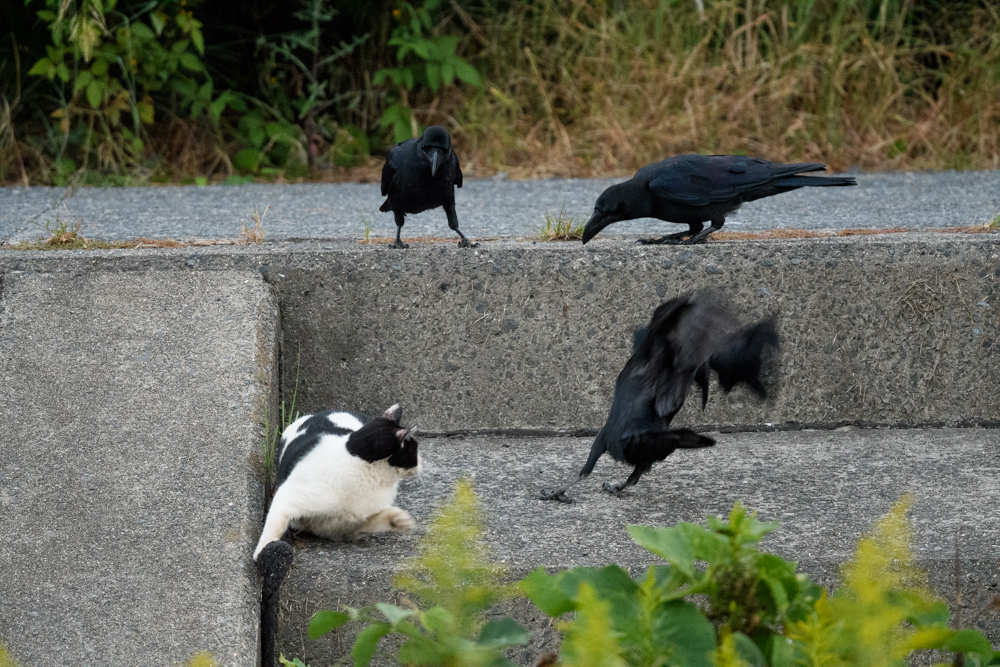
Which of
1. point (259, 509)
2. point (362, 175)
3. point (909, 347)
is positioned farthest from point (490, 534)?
point (362, 175)

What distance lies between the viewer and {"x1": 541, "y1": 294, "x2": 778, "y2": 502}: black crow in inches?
88.5

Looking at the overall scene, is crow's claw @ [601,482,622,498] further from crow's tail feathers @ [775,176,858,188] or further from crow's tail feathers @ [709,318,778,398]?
crow's tail feathers @ [775,176,858,188]

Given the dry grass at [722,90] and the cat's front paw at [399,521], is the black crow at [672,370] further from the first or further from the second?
the dry grass at [722,90]

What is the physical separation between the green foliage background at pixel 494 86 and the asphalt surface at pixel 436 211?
590 mm

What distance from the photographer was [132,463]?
2328 millimetres

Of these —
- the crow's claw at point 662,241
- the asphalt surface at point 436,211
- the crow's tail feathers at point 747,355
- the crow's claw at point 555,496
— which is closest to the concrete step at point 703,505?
the crow's claw at point 555,496

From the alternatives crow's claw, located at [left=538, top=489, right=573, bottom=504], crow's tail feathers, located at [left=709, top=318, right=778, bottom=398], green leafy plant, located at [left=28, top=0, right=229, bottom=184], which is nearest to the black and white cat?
crow's claw, located at [left=538, top=489, right=573, bottom=504]

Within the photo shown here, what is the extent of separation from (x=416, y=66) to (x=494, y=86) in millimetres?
508

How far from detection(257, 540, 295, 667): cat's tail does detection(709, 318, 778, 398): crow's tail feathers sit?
3.28 feet

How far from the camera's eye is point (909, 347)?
3.04 m

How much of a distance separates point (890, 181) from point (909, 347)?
2.50m

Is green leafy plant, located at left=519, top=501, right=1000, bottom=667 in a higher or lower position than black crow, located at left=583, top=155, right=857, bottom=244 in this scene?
lower

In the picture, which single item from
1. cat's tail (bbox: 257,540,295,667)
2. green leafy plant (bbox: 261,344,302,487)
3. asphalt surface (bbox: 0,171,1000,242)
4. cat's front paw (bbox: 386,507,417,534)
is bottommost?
cat's tail (bbox: 257,540,295,667)

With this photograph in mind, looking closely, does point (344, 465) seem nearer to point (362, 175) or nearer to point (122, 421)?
point (122, 421)
